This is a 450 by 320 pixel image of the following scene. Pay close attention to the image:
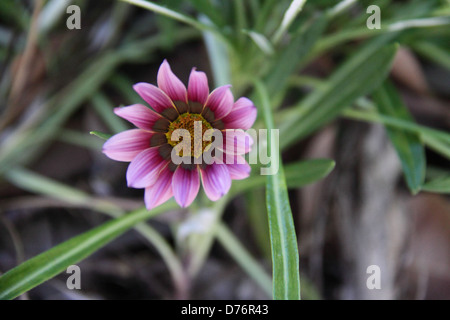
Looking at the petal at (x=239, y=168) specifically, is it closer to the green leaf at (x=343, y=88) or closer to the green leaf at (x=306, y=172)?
the green leaf at (x=306, y=172)

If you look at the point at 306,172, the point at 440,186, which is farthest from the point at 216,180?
the point at 440,186

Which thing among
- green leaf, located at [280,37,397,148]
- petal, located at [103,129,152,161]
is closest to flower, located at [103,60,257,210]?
petal, located at [103,129,152,161]

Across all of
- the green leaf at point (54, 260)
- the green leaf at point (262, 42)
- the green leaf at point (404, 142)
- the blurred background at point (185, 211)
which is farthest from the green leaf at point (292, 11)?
the green leaf at point (54, 260)

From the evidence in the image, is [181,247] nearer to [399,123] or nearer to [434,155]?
[399,123]

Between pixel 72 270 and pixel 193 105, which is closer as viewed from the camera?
pixel 193 105

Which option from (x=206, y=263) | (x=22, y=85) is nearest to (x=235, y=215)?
(x=206, y=263)
